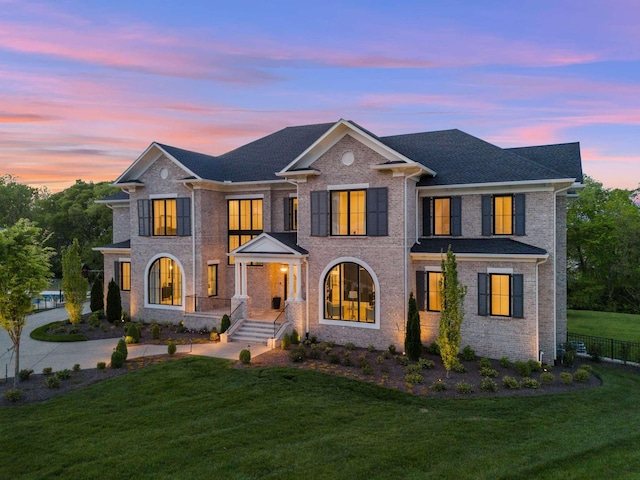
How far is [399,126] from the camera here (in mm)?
41438

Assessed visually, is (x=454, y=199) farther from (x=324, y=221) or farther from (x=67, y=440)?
(x=67, y=440)

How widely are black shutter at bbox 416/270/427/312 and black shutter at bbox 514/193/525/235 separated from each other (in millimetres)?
4355

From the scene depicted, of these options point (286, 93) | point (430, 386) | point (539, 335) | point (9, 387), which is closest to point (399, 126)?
point (286, 93)

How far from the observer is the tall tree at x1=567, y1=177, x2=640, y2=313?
1479 inches

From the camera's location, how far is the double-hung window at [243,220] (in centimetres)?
2372

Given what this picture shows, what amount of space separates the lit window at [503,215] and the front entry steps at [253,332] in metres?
10.7

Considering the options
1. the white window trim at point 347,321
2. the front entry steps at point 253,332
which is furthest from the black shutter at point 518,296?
the front entry steps at point 253,332

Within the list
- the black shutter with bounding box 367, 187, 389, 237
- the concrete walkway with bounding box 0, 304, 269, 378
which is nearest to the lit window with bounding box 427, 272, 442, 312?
the black shutter with bounding box 367, 187, 389, 237

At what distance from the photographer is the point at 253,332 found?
20000 millimetres

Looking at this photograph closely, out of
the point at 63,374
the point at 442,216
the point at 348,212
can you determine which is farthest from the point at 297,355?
the point at 442,216

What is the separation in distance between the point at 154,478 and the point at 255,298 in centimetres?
1561

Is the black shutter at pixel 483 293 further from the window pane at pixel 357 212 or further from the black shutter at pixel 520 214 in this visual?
the window pane at pixel 357 212

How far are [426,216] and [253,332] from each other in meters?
9.69

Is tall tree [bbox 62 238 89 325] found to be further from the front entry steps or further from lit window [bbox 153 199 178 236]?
the front entry steps
